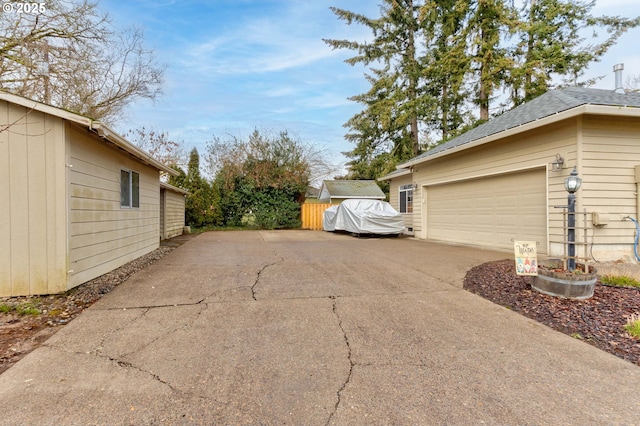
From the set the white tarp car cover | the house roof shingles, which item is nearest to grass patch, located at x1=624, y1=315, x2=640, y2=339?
the house roof shingles

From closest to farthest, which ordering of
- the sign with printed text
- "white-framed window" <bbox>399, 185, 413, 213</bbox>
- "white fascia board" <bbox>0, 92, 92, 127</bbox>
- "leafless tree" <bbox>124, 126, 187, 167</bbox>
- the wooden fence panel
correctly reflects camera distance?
"white fascia board" <bbox>0, 92, 92, 127</bbox>, the sign with printed text, "white-framed window" <bbox>399, 185, 413, 213</bbox>, the wooden fence panel, "leafless tree" <bbox>124, 126, 187, 167</bbox>

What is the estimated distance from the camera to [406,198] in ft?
48.9

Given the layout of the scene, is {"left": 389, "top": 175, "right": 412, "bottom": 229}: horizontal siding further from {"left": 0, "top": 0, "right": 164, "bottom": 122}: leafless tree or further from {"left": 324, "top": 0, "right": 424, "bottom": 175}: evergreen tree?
{"left": 0, "top": 0, "right": 164, "bottom": 122}: leafless tree

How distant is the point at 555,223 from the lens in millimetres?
6984

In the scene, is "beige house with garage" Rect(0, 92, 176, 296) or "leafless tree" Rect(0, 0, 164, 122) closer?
"beige house with garage" Rect(0, 92, 176, 296)

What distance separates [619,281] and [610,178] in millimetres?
2860

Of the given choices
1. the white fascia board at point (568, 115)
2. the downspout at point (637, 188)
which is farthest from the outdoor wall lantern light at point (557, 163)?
the downspout at point (637, 188)

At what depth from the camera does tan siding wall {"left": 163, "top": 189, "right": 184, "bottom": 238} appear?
12.6 m

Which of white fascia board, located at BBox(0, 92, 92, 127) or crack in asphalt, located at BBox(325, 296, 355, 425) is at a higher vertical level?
white fascia board, located at BBox(0, 92, 92, 127)

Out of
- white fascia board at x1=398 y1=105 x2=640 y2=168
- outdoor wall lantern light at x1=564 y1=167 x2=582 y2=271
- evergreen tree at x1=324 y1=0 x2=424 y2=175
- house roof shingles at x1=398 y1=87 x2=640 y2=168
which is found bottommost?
outdoor wall lantern light at x1=564 y1=167 x2=582 y2=271

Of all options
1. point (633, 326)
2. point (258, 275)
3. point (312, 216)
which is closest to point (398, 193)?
point (312, 216)

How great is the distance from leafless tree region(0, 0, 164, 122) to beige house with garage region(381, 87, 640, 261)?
39.8 ft

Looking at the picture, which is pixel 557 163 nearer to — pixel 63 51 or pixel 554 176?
pixel 554 176

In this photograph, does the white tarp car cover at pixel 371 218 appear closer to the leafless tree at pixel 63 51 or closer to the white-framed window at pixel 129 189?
the white-framed window at pixel 129 189
